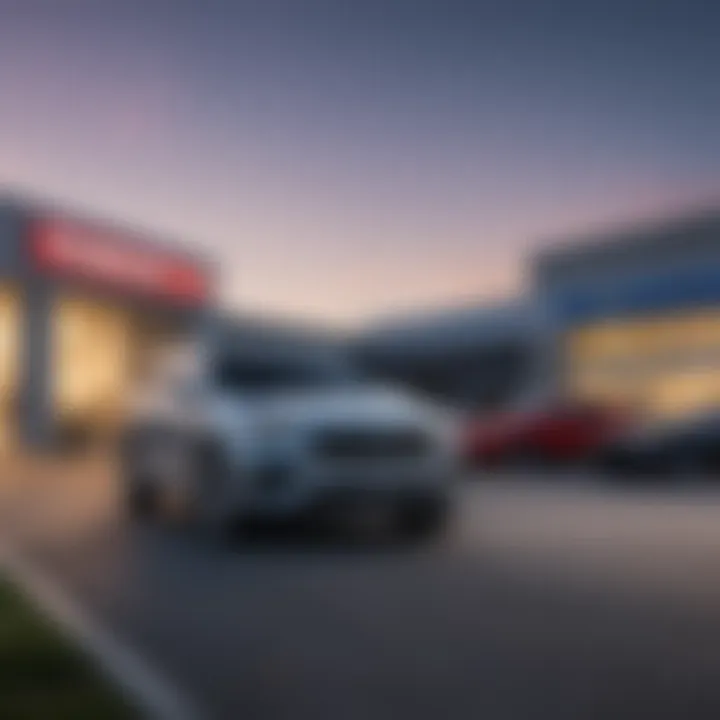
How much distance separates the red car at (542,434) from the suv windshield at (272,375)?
22.4ft

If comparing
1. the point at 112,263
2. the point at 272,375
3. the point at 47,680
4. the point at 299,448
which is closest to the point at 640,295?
the point at 112,263

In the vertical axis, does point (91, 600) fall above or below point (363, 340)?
below

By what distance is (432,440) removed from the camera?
30.5ft

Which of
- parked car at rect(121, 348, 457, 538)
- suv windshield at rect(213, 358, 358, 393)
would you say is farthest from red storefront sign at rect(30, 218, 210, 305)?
suv windshield at rect(213, 358, 358, 393)

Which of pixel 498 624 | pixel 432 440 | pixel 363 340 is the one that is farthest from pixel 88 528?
pixel 363 340

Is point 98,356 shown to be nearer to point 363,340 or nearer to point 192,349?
point 363,340

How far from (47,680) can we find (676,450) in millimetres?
12167

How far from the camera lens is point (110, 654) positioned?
5457mm

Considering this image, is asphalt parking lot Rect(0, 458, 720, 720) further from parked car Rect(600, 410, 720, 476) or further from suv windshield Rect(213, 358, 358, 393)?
→ parked car Rect(600, 410, 720, 476)

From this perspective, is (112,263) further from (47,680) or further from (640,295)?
(47,680)

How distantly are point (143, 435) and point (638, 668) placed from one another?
702 cm

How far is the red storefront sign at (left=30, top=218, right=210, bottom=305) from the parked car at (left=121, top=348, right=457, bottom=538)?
44.7 feet

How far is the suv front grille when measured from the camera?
29.6 ft

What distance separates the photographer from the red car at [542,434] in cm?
1727
